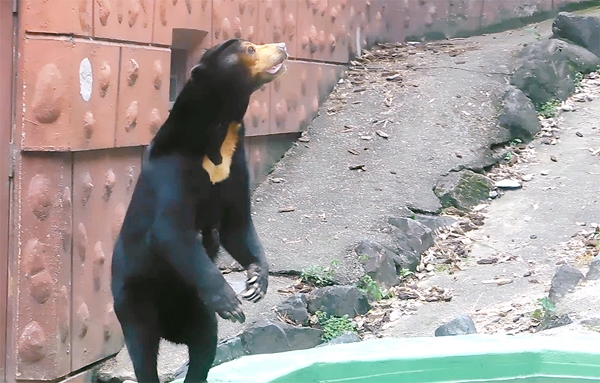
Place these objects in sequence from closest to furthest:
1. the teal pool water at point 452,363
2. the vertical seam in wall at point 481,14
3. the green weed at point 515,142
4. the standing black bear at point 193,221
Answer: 1. the standing black bear at point 193,221
2. the teal pool water at point 452,363
3. the green weed at point 515,142
4. the vertical seam in wall at point 481,14

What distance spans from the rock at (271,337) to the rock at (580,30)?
5.25 m

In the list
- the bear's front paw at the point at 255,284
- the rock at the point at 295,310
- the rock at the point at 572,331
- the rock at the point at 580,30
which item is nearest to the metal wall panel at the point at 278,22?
the rock at the point at 295,310

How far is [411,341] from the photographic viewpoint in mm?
4070

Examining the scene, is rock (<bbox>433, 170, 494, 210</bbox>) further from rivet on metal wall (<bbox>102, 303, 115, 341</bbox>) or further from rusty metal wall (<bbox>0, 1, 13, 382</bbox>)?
rusty metal wall (<bbox>0, 1, 13, 382</bbox>)

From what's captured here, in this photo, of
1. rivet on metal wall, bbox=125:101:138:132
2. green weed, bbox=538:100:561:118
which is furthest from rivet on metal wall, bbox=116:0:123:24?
green weed, bbox=538:100:561:118

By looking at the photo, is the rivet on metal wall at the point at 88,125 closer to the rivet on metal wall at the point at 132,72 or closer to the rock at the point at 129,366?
the rivet on metal wall at the point at 132,72

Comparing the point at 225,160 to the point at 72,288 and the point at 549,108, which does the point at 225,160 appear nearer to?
the point at 72,288

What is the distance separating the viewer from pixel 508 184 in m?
7.49

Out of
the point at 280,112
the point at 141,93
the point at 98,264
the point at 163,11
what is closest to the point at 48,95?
the point at 141,93

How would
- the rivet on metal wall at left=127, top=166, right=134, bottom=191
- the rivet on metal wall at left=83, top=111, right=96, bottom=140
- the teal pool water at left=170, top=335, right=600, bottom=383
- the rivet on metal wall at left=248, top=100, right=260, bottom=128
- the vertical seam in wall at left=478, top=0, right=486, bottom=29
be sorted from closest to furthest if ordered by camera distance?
the teal pool water at left=170, top=335, right=600, bottom=383, the rivet on metal wall at left=83, top=111, right=96, bottom=140, the rivet on metal wall at left=127, top=166, right=134, bottom=191, the rivet on metal wall at left=248, top=100, right=260, bottom=128, the vertical seam in wall at left=478, top=0, right=486, bottom=29

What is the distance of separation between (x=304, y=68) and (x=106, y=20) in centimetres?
329

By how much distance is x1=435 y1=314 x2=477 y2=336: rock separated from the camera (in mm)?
5052

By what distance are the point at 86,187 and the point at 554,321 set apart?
8.88ft

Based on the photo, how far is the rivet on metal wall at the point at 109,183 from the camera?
521 centimetres
